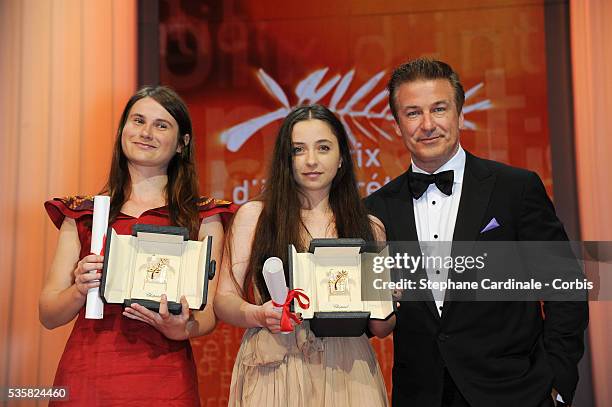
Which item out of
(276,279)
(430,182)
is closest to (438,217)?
(430,182)

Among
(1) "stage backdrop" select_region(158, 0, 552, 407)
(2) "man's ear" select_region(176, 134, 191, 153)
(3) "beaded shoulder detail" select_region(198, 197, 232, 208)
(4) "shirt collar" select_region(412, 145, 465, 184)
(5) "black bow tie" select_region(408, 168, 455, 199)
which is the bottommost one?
(3) "beaded shoulder detail" select_region(198, 197, 232, 208)

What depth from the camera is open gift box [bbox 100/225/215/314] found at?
6.89 ft

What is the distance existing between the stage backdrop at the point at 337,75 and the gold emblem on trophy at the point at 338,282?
184 cm

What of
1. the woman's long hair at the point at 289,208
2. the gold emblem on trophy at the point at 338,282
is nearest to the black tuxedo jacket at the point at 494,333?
the woman's long hair at the point at 289,208

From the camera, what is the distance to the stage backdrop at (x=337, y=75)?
13.0 ft

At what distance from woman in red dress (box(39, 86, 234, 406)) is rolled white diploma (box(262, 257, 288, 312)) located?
0.96 ft

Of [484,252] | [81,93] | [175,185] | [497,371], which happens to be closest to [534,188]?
[484,252]

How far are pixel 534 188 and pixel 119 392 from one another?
1.53 meters

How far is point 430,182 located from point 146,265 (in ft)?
3.31

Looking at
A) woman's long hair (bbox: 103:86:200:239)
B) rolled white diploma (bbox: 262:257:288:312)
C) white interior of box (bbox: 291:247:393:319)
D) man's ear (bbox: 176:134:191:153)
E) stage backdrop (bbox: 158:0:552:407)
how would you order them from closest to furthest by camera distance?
rolled white diploma (bbox: 262:257:288:312) → white interior of box (bbox: 291:247:393:319) → woman's long hair (bbox: 103:86:200:239) → man's ear (bbox: 176:134:191:153) → stage backdrop (bbox: 158:0:552:407)

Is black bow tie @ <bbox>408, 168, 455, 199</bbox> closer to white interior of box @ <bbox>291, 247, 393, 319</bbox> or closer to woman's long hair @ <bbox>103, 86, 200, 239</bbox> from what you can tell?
white interior of box @ <bbox>291, 247, 393, 319</bbox>

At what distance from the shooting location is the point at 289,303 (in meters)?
2.01

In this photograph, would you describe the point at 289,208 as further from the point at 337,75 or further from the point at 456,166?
the point at 337,75

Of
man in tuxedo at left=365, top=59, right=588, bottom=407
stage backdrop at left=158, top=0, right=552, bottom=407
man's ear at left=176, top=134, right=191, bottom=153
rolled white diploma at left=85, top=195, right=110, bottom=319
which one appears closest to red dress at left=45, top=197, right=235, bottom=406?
rolled white diploma at left=85, top=195, right=110, bottom=319
